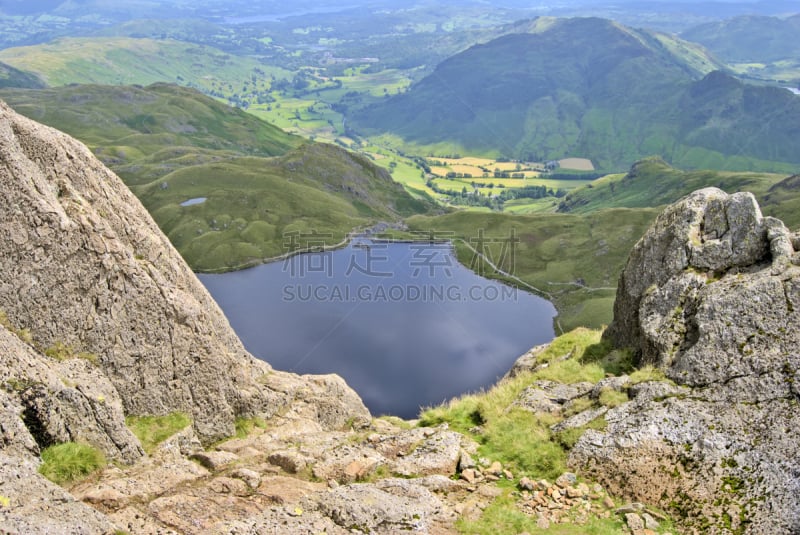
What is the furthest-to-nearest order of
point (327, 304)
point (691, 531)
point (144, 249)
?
point (327, 304) → point (144, 249) → point (691, 531)

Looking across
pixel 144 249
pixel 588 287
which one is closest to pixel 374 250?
pixel 588 287

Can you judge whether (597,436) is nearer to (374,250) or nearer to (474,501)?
(474,501)

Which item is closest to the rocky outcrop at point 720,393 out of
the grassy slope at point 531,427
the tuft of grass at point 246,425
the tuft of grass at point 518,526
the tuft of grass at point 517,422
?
the grassy slope at point 531,427

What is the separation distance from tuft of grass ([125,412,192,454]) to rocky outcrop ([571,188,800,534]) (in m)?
17.4

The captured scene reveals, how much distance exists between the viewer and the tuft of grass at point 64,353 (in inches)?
838

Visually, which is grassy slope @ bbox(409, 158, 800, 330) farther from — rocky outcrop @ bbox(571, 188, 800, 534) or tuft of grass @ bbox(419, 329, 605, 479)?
rocky outcrop @ bbox(571, 188, 800, 534)

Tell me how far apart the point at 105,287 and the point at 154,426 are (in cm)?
658

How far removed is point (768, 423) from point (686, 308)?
6550 millimetres

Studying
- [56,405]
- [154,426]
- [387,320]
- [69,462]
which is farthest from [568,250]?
[69,462]

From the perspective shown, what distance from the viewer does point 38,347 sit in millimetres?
21156

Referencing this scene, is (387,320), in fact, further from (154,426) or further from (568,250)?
(154,426)

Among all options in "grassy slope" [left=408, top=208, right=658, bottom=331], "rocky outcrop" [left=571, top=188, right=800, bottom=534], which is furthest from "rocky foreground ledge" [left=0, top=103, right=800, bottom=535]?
"grassy slope" [left=408, top=208, right=658, bottom=331]

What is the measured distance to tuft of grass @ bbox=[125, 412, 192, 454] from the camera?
74.2 ft

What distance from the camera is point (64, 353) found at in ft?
70.7
